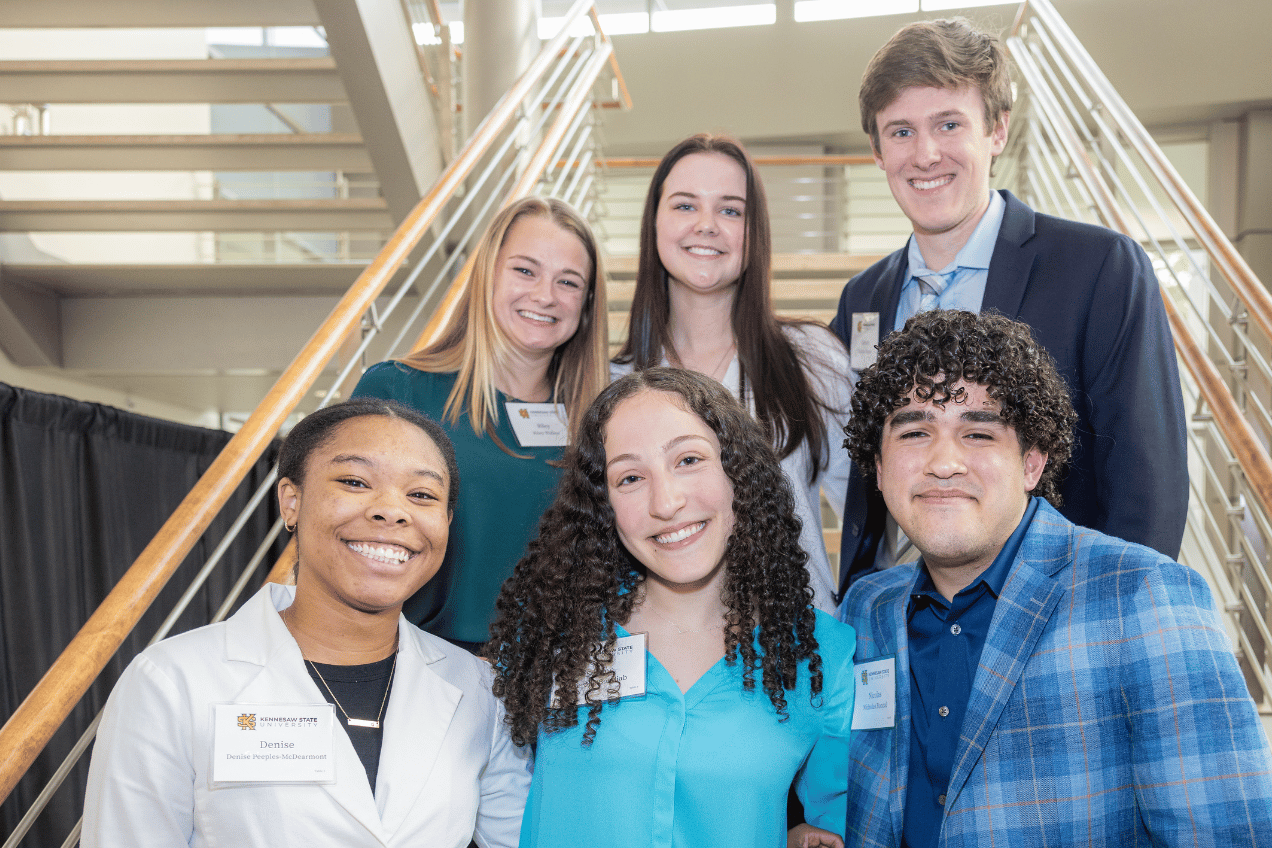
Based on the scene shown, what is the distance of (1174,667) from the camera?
3.97ft

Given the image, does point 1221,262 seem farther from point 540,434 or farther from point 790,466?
point 540,434

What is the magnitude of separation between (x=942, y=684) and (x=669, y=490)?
1.65ft

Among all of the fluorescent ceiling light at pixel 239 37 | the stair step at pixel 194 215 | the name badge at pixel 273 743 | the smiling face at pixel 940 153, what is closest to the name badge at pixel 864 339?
the smiling face at pixel 940 153

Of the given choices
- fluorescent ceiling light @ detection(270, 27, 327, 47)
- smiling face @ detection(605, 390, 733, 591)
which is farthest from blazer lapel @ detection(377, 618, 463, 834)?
fluorescent ceiling light @ detection(270, 27, 327, 47)

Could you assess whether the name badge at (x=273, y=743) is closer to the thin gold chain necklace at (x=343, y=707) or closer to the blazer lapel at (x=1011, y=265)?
the thin gold chain necklace at (x=343, y=707)

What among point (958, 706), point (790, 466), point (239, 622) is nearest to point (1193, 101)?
point (790, 466)

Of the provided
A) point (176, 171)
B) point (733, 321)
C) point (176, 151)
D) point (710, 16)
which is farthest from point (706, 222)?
point (710, 16)

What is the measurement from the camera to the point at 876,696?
146 centimetres

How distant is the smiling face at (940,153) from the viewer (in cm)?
195

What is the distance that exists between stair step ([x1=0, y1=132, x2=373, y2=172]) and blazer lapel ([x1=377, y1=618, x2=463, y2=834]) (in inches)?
127

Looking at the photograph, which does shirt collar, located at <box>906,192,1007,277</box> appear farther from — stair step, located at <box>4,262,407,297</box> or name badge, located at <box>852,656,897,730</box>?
stair step, located at <box>4,262,407,297</box>

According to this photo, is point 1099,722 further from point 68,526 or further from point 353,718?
point 68,526

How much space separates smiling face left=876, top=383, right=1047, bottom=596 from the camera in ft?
4.62

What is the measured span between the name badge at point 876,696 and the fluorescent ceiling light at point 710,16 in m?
7.05
